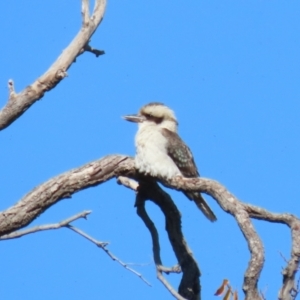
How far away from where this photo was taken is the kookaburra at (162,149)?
6062 millimetres

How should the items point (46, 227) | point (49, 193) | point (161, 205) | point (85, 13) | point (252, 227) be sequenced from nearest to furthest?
point (252, 227)
point (49, 193)
point (46, 227)
point (161, 205)
point (85, 13)

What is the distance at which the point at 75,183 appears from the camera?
5.57 meters

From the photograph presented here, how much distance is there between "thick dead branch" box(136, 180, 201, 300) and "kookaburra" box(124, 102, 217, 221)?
0.14m

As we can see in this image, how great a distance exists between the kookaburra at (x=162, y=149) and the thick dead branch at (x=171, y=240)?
14 cm

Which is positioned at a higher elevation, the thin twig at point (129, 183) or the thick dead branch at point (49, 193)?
the thin twig at point (129, 183)

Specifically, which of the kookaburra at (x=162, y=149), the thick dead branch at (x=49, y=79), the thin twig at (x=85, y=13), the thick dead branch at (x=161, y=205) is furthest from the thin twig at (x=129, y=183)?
the thin twig at (x=85, y=13)

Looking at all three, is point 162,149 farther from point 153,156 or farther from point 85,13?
point 85,13

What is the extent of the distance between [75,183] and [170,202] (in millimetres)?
761

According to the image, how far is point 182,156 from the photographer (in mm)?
6430

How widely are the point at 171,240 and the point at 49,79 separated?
132cm

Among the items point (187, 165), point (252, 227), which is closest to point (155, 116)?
point (187, 165)

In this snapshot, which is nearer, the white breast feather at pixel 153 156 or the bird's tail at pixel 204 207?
the white breast feather at pixel 153 156

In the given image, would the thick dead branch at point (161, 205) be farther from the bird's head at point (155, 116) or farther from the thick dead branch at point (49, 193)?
the bird's head at point (155, 116)

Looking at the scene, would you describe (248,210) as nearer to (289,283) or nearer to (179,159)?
(289,283)
